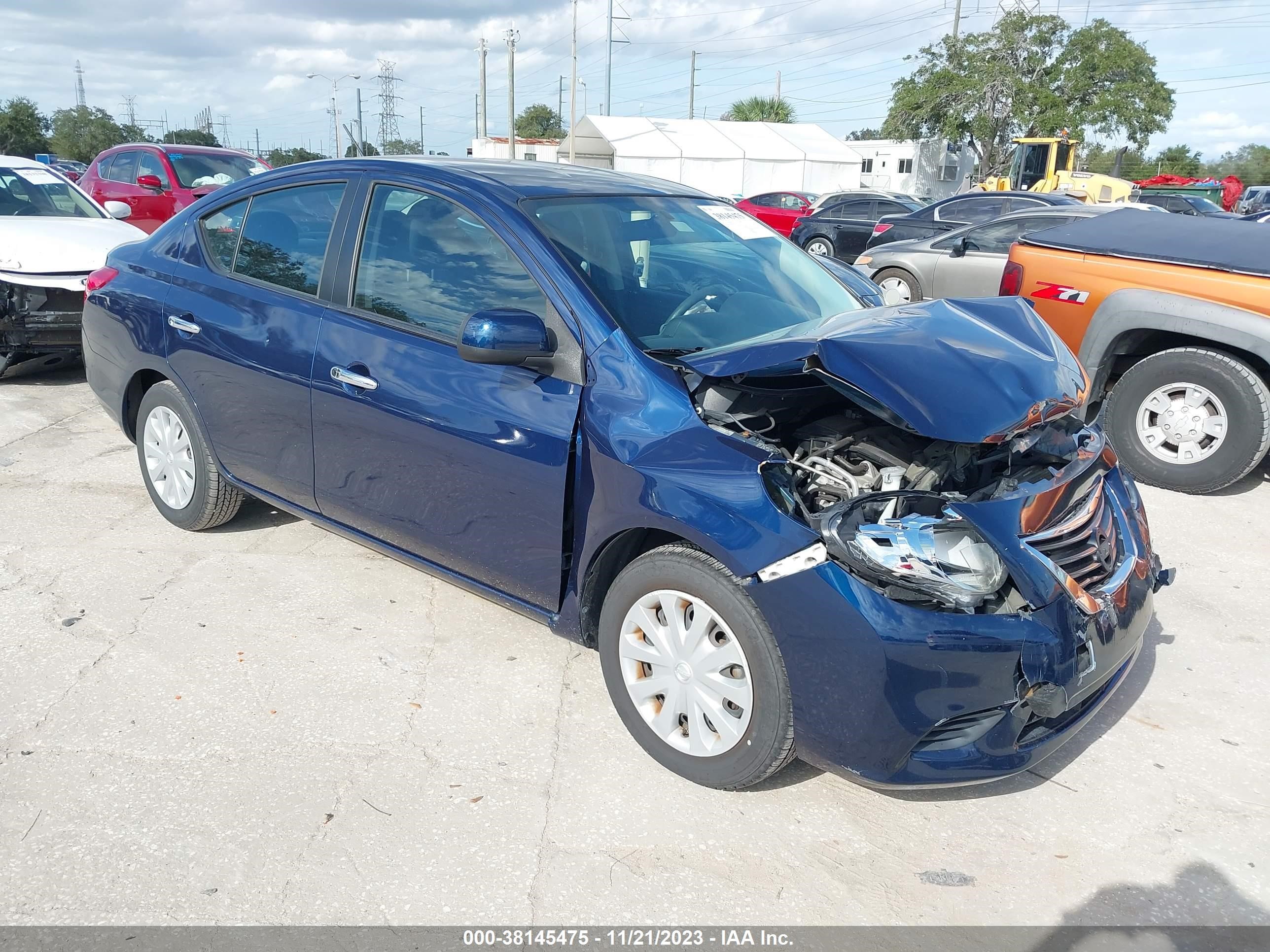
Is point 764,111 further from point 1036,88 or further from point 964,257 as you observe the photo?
point 964,257

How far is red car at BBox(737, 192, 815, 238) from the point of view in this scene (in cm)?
2223

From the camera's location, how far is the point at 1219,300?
5352 millimetres

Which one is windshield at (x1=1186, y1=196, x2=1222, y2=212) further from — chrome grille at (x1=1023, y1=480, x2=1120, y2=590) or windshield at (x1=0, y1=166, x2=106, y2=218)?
chrome grille at (x1=1023, y1=480, x2=1120, y2=590)

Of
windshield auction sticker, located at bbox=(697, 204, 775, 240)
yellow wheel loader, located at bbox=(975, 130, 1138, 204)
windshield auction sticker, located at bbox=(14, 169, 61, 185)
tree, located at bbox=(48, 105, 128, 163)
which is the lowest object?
windshield auction sticker, located at bbox=(697, 204, 775, 240)

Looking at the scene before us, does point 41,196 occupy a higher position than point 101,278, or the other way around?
point 41,196

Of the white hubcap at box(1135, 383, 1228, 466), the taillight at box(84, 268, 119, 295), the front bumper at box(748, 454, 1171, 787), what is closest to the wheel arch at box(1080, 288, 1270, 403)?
the white hubcap at box(1135, 383, 1228, 466)

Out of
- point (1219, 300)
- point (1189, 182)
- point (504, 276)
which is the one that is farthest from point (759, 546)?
point (1189, 182)

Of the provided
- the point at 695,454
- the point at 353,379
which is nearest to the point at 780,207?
the point at 353,379

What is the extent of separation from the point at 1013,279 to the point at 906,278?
14.5 ft

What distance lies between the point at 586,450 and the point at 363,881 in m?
1.35

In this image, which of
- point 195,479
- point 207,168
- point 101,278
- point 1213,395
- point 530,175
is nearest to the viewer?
point 530,175

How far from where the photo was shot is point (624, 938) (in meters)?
2.37

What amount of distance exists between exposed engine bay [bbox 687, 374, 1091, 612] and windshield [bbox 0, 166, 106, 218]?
7704mm

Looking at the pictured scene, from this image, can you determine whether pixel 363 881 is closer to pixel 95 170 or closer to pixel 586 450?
pixel 586 450
